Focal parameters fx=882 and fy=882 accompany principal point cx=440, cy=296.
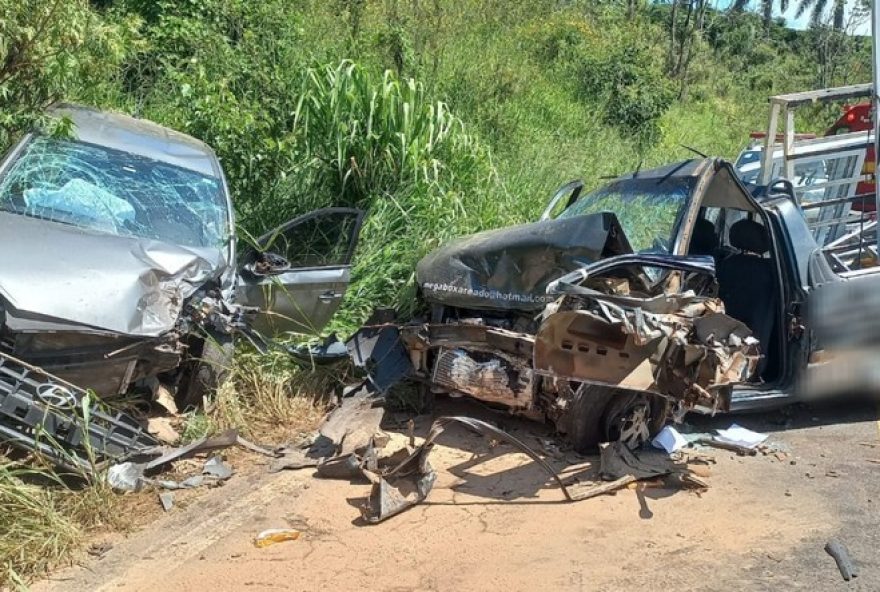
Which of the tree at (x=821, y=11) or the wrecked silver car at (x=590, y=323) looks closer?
the wrecked silver car at (x=590, y=323)

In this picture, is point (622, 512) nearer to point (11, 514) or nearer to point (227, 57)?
point (11, 514)

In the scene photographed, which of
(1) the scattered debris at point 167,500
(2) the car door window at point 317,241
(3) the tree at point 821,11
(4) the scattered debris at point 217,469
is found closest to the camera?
(1) the scattered debris at point 167,500

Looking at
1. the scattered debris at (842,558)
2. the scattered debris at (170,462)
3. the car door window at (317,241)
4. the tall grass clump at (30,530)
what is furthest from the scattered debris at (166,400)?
the scattered debris at (842,558)

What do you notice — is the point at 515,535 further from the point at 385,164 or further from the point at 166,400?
the point at 385,164

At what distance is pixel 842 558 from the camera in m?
3.99

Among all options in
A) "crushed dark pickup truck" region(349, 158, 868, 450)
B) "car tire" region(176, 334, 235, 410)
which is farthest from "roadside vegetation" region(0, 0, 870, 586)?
"crushed dark pickup truck" region(349, 158, 868, 450)

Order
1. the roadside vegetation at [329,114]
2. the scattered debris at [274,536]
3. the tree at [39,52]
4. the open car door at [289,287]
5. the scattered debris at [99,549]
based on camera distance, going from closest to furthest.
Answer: the scattered debris at [99,549] < the scattered debris at [274,536] < the tree at [39,52] < the roadside vegetation at [329,114] < the open car door at [289,287]

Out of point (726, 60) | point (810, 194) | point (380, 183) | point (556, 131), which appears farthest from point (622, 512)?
point (726, 60)

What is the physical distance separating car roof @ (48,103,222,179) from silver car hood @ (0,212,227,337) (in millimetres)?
1170

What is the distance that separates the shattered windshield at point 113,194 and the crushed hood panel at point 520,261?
1.55m

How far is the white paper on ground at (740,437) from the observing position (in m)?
5.56

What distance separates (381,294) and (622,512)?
332cm

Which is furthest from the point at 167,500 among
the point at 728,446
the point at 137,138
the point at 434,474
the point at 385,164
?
the point at 385,164

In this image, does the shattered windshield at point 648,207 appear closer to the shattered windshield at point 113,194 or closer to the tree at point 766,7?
the shattered windshield at point 113,194
